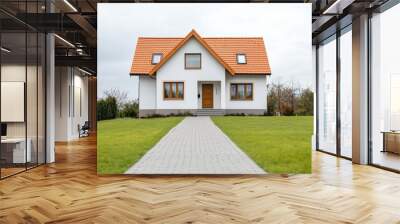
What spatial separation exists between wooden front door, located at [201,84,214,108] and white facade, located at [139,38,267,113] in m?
0.05

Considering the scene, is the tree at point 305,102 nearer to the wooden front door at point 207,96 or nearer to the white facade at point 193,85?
the white facade at point 193,85

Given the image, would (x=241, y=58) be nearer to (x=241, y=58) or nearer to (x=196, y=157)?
(x=241, y=58)

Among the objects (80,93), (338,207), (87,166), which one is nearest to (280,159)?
(338,207)

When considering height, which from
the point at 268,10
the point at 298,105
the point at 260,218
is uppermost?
the point at 268,10

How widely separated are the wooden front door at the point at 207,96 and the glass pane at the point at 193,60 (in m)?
0.38

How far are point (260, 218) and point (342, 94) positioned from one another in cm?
558

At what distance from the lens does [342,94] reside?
8773 mm

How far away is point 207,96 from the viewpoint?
263 inches

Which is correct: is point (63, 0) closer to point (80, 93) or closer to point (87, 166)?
point (87, 166)

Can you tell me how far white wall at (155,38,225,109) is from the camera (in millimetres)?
6652

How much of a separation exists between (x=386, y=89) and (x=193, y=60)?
Answer: 11.2 ft

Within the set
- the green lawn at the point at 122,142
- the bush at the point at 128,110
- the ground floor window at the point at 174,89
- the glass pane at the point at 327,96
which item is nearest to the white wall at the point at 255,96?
the ground floor window at the point at 174,89

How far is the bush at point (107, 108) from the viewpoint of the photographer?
659cm

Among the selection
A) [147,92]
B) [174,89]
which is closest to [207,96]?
[174,89]
